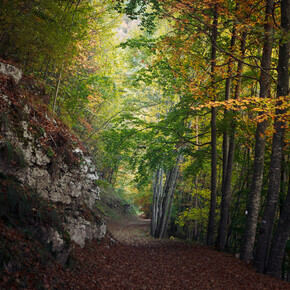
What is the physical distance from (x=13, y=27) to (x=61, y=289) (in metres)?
6.47

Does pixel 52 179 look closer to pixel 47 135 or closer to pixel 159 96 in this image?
pixel 47 135

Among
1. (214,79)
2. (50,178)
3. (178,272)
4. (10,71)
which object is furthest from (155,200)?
(10,71)

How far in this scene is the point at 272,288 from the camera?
5543 mm

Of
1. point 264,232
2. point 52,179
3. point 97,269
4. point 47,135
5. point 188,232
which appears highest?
point 47,135

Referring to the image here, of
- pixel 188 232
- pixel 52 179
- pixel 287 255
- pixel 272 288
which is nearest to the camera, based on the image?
pixel 272 288

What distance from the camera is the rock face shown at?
4.50m

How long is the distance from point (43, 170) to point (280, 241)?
6260 mm

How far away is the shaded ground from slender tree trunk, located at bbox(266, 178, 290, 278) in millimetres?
379

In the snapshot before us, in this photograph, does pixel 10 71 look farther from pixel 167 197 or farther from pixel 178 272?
pixel 167 197

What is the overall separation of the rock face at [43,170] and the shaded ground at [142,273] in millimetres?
554

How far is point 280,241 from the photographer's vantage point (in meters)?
6.37

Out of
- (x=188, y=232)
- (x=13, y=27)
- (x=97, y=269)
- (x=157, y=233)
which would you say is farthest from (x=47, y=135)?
(x=188, y=232)

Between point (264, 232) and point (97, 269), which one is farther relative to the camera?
point (264, 232)

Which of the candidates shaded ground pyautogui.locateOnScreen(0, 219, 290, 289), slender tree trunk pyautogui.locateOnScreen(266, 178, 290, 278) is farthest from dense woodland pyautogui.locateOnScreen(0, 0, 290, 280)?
shaded ground pyautogui.locateOnScreen(0, 219, 290, 289)
